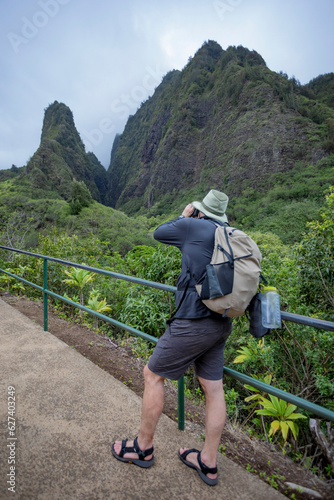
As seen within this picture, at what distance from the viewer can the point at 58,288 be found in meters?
6.11

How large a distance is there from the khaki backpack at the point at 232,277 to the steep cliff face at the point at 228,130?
163 ft

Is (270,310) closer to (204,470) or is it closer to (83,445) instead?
(204,470)

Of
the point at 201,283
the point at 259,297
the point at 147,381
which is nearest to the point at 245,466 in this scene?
the point at 147,381

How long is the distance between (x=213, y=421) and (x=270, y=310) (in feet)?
2.17

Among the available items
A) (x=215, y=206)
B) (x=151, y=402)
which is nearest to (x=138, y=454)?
(x=151, y=402)

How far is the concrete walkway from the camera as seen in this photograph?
4.71 ft

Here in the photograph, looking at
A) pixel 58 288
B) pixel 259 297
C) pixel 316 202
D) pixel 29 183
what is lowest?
pixel 58 288

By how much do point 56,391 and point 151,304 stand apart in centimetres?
257

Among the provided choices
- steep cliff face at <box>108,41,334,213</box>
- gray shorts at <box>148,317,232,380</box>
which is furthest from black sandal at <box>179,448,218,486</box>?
steep cliff face at <box>108,41,334,213</box>

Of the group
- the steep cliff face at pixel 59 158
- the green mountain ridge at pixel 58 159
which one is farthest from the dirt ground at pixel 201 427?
the steep cliff face at pixel 59 158

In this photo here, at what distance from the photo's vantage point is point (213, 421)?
4.88 feet

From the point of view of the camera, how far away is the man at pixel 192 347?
1.44 meters

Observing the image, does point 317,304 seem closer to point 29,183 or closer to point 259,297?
point 259,297

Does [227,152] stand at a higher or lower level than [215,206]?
higher
